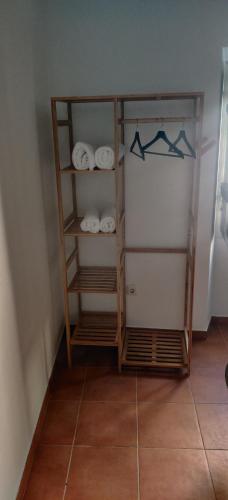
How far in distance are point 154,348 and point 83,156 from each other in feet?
4.75

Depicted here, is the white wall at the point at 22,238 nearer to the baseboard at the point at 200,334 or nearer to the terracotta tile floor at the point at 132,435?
the terracotta tile floor at the point at 132,435

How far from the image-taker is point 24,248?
5.98ft

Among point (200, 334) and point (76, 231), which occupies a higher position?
point (76, 231)

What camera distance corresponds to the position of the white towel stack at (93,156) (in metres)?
2.03

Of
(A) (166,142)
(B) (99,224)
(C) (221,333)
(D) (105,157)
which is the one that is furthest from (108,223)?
(C) (221,333)

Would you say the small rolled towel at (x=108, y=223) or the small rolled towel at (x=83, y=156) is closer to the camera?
the small rolled towel at (x=83, y=156)

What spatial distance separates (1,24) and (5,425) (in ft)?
5.57

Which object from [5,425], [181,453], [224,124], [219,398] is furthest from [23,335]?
[224,124]

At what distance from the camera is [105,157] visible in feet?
6.69

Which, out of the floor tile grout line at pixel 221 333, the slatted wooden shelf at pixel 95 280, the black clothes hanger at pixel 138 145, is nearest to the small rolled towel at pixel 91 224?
the slatted wooden shelf at pixel 95 280

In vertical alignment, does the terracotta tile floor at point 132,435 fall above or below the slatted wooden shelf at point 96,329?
below

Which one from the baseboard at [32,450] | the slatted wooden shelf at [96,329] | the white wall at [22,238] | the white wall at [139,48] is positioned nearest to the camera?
the white wall at [22,238]

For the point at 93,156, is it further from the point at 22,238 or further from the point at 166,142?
the point at 22,238

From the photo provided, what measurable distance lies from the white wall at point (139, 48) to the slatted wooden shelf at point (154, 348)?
1.33m
